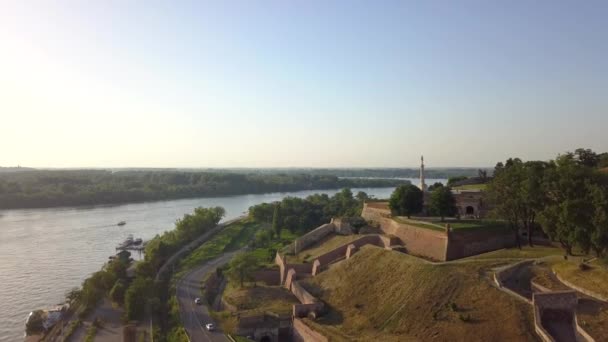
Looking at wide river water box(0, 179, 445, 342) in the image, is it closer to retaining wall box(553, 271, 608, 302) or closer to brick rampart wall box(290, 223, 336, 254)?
brick rampart wall box(290, 223, 336, 254)

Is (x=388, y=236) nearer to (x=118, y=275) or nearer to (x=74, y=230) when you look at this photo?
(x=118, y=275)

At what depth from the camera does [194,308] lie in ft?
80.2

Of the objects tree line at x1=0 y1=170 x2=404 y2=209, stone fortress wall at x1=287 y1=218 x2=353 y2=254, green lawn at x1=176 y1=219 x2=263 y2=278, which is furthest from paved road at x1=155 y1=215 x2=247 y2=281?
tree line at x1=0 y1=170 x2=404 y2=209

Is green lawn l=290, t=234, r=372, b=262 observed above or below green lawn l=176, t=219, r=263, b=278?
above

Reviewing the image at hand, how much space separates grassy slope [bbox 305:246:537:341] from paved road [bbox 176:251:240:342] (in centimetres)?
504

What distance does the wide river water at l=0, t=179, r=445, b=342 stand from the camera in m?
29.0

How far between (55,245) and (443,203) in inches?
1392

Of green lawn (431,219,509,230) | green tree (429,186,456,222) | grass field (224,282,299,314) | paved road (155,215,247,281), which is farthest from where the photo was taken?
paved road (155,215,247,281)

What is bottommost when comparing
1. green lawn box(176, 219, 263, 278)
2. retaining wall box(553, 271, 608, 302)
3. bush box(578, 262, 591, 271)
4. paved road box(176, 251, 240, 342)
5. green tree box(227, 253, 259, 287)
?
paved road box(176, 251, 240, 342)

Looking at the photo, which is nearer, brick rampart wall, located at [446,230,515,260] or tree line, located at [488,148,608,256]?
tree line, located at [488,148,608,256]

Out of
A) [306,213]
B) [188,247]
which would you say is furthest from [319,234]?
[188,247]

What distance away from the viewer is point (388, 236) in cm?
2803

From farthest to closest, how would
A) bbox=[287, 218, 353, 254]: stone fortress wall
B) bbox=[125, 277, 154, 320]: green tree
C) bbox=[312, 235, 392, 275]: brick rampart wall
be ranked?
bbox=[287, 218, 353, 254]: stone fortress wall → bbox=[312, 235, 392, 275]: brick rampart wall → bbox=[125, 277, 154, 320]: green tree

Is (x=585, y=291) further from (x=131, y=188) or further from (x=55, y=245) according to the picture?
(x=131, y=188)
